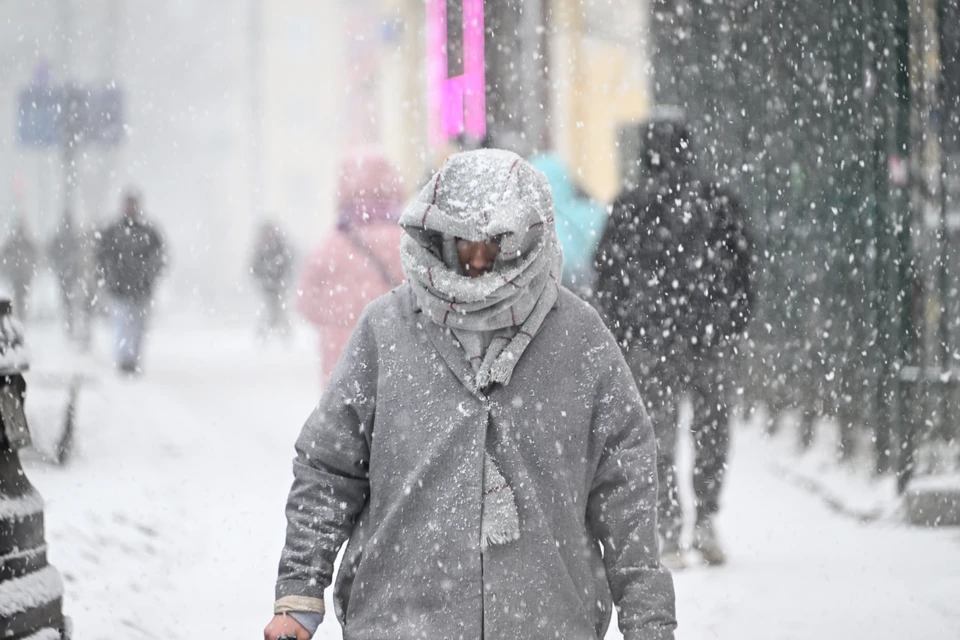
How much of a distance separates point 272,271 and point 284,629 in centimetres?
2022

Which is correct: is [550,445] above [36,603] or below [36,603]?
above

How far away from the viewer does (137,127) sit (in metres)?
→ 57.2

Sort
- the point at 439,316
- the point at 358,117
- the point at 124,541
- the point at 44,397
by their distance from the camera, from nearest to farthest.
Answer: the point at 439,316 < the point at 124,541 < the point at 44,397 < the point at 358,117

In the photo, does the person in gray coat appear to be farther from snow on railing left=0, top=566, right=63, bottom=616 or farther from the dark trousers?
the dark trousers

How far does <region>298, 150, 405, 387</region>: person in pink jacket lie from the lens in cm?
597

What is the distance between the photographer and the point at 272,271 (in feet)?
73.6

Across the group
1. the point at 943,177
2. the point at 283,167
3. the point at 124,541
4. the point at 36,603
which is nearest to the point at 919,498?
the point at 943,177

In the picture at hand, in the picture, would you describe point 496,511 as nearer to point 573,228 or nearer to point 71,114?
point 573,228

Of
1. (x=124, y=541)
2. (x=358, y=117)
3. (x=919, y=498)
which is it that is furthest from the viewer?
(x=358, y=117)

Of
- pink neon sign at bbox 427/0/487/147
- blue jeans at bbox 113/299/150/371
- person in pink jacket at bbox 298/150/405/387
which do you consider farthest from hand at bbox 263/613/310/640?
blue jeans at bbox 113/299/150/371

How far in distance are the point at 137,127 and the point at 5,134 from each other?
558cm

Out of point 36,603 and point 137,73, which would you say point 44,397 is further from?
point 137,73

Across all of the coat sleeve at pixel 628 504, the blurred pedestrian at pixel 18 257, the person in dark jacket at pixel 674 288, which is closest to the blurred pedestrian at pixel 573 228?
the person in dark jacket at pixel 674 288

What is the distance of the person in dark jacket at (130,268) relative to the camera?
1463 cm
